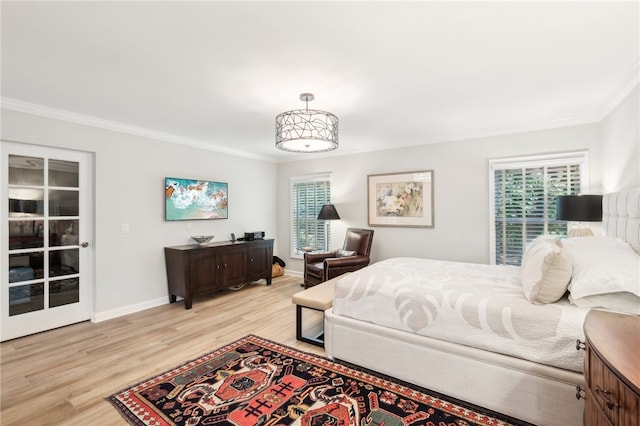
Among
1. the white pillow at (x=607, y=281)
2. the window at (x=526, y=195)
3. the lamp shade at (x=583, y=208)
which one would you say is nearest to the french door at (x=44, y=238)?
the white pillow at (x=607, y=281)

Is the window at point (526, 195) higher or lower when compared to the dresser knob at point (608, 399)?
higher

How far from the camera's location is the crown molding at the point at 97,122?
9.95 ft

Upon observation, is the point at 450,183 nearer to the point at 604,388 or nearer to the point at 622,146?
the point at 622,146

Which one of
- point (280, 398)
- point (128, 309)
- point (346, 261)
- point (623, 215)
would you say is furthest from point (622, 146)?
point (128, 309)

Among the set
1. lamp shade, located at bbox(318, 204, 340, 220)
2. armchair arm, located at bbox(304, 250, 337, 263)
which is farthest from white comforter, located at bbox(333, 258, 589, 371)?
lamp shade, located at bbox(318, 204, 340, 220)

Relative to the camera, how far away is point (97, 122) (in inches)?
142

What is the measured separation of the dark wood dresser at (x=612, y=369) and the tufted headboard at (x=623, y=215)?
1281 mm

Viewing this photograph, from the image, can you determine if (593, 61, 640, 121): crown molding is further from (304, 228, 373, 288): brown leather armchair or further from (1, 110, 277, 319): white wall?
(1, 110, 277, 319): white wall

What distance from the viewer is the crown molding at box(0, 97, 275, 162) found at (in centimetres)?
303

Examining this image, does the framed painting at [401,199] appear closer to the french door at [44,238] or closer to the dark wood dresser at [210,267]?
the dark wood dresser at [210,267]

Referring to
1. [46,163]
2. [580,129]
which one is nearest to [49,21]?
[46,163]

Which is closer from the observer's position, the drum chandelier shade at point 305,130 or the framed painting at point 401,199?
the drum chandelier shade at point 305,130

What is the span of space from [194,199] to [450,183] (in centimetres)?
390

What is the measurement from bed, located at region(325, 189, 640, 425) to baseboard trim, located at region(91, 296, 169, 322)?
2820mm
